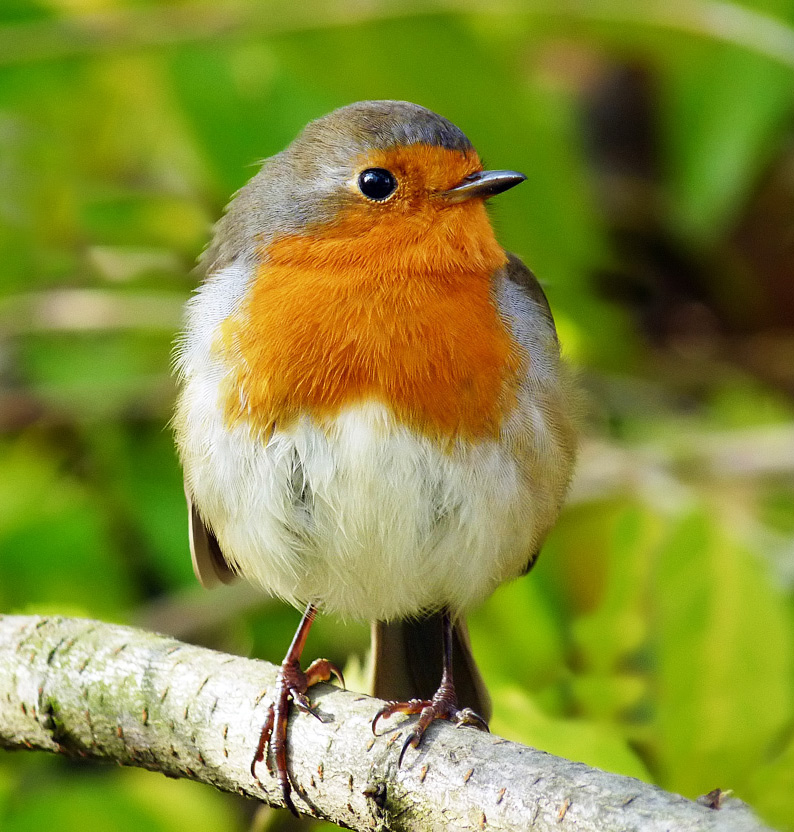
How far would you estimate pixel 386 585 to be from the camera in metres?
3.11

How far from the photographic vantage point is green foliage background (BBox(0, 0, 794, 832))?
9.96ft

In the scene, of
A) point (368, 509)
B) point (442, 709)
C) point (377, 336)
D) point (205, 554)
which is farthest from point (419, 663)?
point (377, 336)

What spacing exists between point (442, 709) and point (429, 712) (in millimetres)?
367

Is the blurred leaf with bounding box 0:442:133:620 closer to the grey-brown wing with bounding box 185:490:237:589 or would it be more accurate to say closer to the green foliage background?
the green foliage background

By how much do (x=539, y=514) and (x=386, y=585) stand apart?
1.46 ft

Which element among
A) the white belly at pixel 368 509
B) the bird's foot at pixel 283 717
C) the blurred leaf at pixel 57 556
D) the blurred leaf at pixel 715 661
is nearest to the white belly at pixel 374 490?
the white belly at pixel 368 509

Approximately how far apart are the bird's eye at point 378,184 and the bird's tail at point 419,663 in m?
1.28

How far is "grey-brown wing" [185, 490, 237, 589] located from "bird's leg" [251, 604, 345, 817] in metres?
0.55

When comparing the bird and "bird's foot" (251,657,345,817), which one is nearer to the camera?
"bird's foot" (251,657,345,817)

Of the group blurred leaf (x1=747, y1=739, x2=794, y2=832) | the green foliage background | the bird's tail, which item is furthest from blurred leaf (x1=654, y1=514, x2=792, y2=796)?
the bird's tail

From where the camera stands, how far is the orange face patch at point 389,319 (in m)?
2.85

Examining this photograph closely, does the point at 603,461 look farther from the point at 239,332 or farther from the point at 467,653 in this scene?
the point at 239,332

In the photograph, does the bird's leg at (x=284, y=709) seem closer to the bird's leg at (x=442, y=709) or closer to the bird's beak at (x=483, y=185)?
the bird's leg at (x=442, y=709)

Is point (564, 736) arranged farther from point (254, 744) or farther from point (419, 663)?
point (419, 663)
